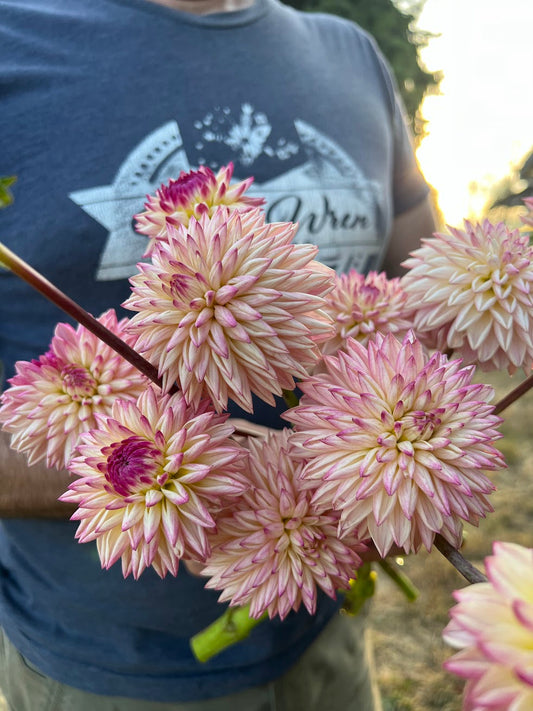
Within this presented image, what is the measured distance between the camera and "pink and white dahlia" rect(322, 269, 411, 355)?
0.65 metres

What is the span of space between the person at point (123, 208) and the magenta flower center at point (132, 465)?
55 centimetres

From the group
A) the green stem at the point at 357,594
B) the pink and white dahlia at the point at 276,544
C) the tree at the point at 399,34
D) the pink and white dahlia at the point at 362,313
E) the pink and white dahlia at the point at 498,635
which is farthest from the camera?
the tree at the point at 399,34

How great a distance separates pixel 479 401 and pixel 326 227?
0.85 meters

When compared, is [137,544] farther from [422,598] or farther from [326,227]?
[422,598]

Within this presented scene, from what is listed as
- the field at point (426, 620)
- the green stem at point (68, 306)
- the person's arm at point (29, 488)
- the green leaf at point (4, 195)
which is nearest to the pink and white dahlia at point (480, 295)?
the green stem at point (68, 306)

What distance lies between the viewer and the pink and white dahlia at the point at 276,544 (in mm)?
524

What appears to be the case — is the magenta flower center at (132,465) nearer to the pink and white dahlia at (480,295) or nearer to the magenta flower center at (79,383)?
the magenta flower center at (79,383)

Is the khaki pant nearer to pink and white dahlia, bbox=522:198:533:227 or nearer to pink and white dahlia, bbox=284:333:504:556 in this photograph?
pink and white dahlia, bbox=284:333:504:556

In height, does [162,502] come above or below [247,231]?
below

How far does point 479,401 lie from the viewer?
1.61 feet

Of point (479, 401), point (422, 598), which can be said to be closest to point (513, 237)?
point (479, 401)

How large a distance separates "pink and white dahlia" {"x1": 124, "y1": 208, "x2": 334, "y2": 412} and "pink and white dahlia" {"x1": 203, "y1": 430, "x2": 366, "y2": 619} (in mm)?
97

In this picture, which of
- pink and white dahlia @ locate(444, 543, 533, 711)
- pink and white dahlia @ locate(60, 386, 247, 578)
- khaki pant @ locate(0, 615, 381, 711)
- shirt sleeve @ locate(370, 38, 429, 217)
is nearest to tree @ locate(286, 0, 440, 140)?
shirt sleeve @ locate(370, 38, 429, 217)

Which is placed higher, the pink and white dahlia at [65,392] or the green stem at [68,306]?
the green stem at [68,306]
